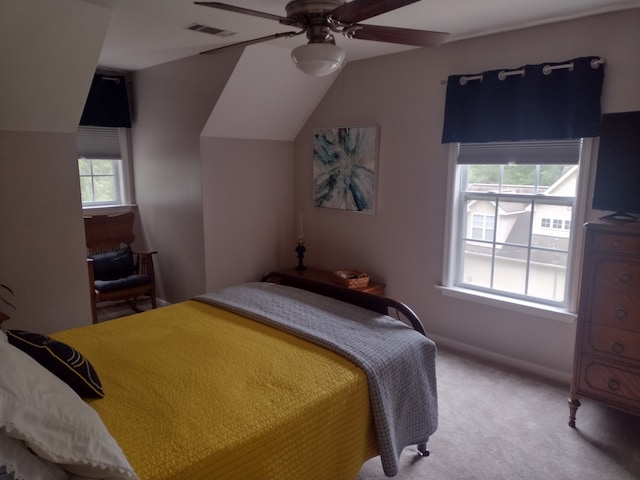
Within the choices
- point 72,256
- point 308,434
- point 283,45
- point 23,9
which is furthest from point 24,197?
point 308,434

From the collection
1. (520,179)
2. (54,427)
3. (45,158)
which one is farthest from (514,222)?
(45,158)

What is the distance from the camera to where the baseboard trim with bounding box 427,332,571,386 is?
297cm

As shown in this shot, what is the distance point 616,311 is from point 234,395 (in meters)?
2.00

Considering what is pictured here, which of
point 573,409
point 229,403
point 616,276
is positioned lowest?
point 573,409

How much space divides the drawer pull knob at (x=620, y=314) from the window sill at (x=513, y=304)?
0.55m

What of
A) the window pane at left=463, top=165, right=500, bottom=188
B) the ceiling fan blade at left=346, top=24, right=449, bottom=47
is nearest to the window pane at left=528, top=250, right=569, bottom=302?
the window pane at left=463, top=165, right=500, bottom=188

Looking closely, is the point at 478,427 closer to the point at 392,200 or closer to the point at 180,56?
the point at 392,200

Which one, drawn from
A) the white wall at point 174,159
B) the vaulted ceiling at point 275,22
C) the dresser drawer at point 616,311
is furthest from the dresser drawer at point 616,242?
the white wall at point 174,159

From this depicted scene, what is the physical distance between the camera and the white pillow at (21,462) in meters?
1.01

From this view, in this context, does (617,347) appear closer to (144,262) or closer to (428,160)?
(428,160)

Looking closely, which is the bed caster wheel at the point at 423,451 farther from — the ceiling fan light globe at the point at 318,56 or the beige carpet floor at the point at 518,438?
the ceiling fan light globe at the point at 318,56

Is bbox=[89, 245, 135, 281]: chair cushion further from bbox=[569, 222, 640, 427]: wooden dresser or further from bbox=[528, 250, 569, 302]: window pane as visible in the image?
bbox=[569, 222, 640, 427]: wooden dresser

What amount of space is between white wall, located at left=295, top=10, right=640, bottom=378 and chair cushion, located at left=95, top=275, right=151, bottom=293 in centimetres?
167

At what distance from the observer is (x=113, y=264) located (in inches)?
156
